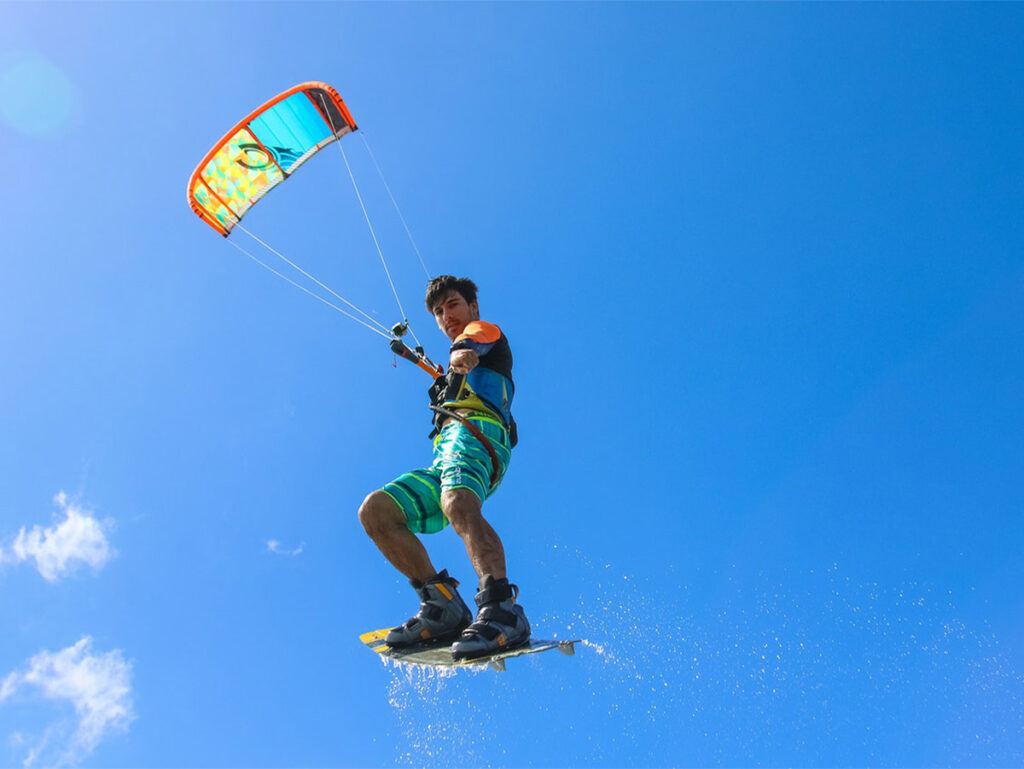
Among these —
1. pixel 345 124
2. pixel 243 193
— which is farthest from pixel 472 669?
pixel 243 193

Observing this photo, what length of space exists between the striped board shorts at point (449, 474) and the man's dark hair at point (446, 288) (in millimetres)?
951

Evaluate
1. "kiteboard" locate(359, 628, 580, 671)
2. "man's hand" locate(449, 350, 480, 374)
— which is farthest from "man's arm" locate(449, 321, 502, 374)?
"kiteboard" locate(359, 628, 580, 671)

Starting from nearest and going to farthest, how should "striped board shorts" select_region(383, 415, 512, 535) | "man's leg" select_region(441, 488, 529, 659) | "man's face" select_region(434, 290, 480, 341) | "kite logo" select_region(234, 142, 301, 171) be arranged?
"man's leg" select_region(441, 488, 529, 659)
"striped board shorts" select_region(383, 415, 512, 535)
"man's face" select_region(434, 290, 480, 341)
"kite logo" select_region(234, 142, 301, 171)

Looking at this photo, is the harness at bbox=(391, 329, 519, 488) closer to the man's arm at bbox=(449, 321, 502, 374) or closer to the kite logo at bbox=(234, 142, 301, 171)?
the man's arm at bbox=(449, 321, 502, 374)

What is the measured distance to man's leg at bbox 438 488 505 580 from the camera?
14.0ft

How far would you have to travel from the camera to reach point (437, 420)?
5117 millimetres

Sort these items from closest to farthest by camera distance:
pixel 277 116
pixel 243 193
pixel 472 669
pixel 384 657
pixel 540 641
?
pixel 472 669 → pixel 540 641 → pixel 384 657 → pixel 277 116 → pixel 243 193

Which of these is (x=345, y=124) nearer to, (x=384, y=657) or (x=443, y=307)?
(x=443, y=307)

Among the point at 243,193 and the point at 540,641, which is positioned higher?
the point at 243,193

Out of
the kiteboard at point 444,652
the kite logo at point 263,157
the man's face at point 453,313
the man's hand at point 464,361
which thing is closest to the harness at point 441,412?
the man's face at point 453,313

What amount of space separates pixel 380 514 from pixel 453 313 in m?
1.46

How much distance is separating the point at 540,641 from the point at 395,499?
1.28 metres

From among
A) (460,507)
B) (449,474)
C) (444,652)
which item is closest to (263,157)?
(449,474)

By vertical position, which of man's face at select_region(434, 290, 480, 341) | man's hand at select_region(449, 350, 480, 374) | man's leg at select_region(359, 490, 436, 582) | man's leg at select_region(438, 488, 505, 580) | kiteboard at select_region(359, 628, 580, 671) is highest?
man's face at select_region(434, 290, 480, 341)
